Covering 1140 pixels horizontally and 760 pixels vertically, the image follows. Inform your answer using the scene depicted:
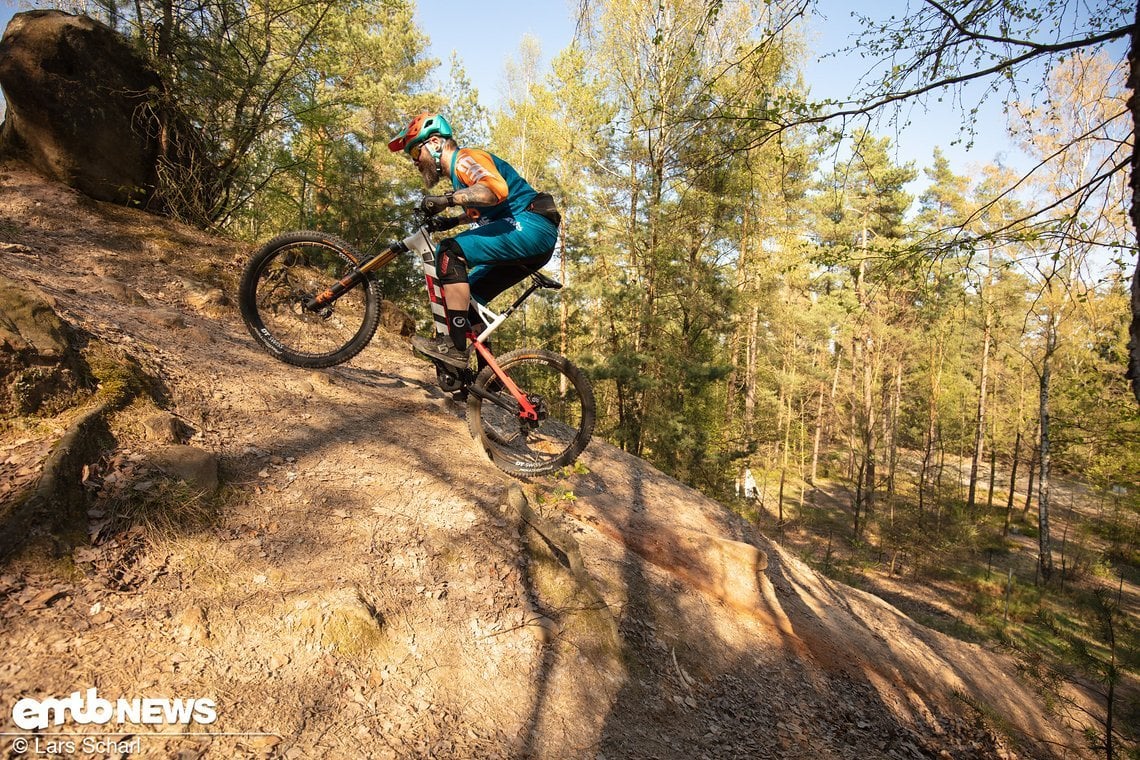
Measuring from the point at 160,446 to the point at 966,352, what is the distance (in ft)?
133

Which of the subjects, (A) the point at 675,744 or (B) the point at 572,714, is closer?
(B) the point at 572,714

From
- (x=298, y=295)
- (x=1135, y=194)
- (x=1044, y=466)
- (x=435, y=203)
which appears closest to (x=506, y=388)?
(x=435, y=203)

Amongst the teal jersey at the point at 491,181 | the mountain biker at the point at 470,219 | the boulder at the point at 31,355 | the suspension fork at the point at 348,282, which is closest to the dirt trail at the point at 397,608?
the boulder at the point at 31,355

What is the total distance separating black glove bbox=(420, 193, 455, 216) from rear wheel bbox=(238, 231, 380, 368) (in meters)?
0.87

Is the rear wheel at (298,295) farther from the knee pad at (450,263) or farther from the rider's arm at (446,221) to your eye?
the rider's arm at (446,221)

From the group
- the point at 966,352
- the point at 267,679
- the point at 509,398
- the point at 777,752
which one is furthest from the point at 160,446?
the point at 966,352

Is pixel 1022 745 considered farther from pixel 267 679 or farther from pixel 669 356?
pixel 669 356

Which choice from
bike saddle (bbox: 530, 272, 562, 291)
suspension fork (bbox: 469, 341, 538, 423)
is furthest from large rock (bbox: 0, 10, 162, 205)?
bike saddle (bbox: 530, 272, 562, 291)

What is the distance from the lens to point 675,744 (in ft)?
9.04

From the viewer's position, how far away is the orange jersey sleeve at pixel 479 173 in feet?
12.7

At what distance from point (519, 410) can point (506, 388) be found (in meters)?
0.22

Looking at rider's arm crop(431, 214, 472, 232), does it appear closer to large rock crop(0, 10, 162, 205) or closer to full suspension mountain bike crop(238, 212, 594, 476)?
full suspension mountain bike crop(238, 212, 594, 476)

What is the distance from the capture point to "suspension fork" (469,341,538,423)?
427 centimetres

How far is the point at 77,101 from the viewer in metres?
6.57
